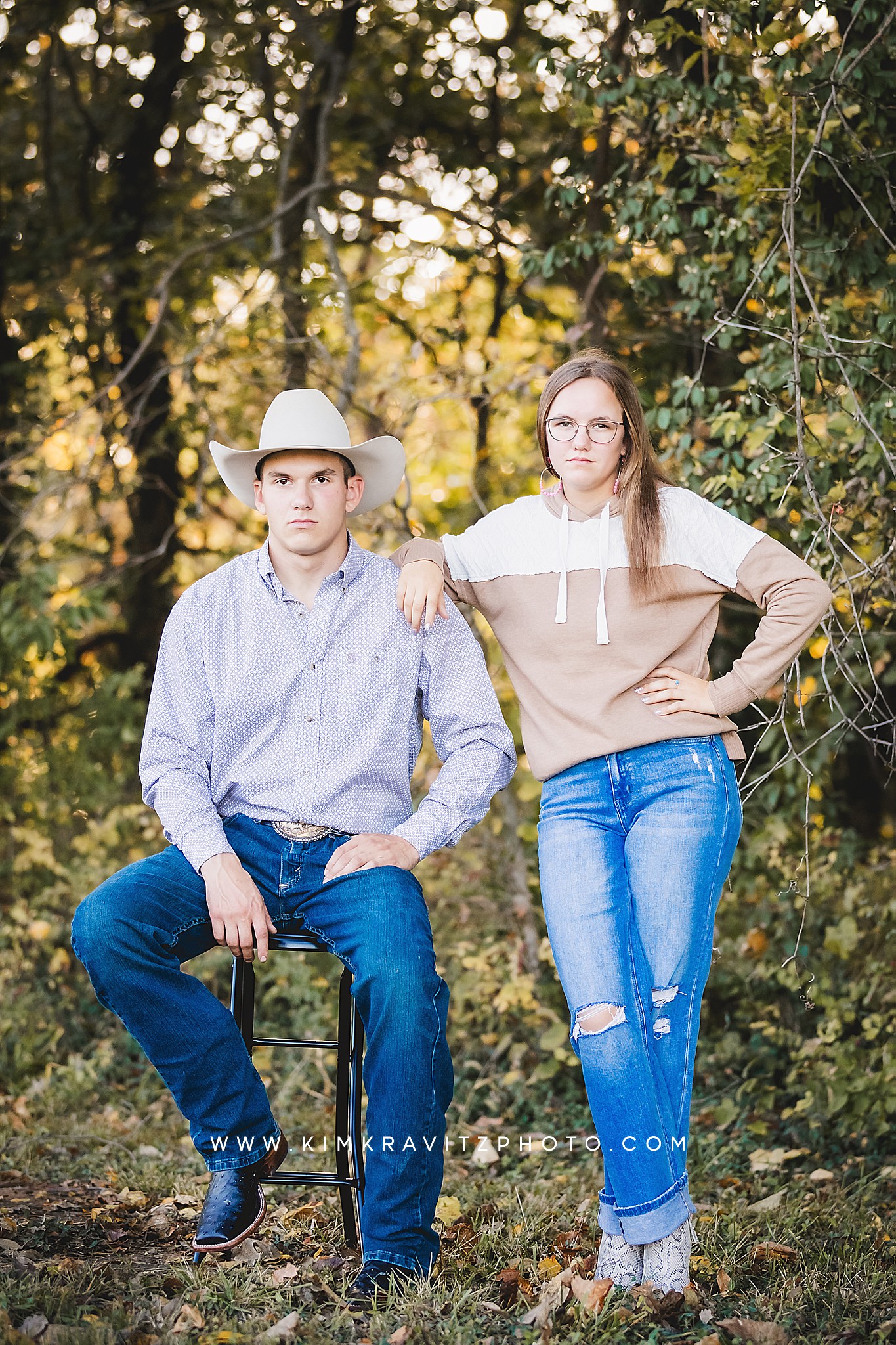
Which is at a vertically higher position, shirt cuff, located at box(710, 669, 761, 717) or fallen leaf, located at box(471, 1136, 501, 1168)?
shirt cuff, located at box(710, 669, 761, 717)

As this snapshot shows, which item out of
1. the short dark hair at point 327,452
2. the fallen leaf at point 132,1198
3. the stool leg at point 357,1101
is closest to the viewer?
the stool leg at point 357,1101

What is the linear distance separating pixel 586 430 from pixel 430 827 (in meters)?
0.96

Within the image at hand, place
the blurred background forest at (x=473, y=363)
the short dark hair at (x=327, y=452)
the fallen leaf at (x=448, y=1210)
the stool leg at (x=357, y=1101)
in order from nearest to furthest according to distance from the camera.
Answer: the stool leg at (x=357, y=1101) < the short dark hair at (x=327, y=452) < the fallen leaf at (x=448, y=1210) < the blurred background forest at (x=473, y=363)

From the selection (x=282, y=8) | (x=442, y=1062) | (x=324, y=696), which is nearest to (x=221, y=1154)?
(x=442, y=1062)

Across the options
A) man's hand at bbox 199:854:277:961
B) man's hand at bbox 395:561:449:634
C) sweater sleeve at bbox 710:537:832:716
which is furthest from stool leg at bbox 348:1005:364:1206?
sweater sleeve at bbox 710:537:832:716

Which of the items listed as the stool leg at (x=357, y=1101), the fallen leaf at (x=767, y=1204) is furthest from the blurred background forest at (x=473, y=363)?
the stool leg at (x=357, y=1101)

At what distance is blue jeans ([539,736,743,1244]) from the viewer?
2.49m

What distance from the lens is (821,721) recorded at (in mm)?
4703

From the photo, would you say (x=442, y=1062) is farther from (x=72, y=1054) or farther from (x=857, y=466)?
(x=72, y=1054)

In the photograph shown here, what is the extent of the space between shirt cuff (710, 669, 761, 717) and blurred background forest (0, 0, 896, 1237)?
0.54 m

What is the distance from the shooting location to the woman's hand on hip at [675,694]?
265cm

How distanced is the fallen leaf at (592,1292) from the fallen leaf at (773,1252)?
516mm

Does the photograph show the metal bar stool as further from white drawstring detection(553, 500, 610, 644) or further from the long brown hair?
the long brown hair

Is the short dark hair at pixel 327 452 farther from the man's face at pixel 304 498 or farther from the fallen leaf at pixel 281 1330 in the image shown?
the fallen leaf at pixel 281 1330
